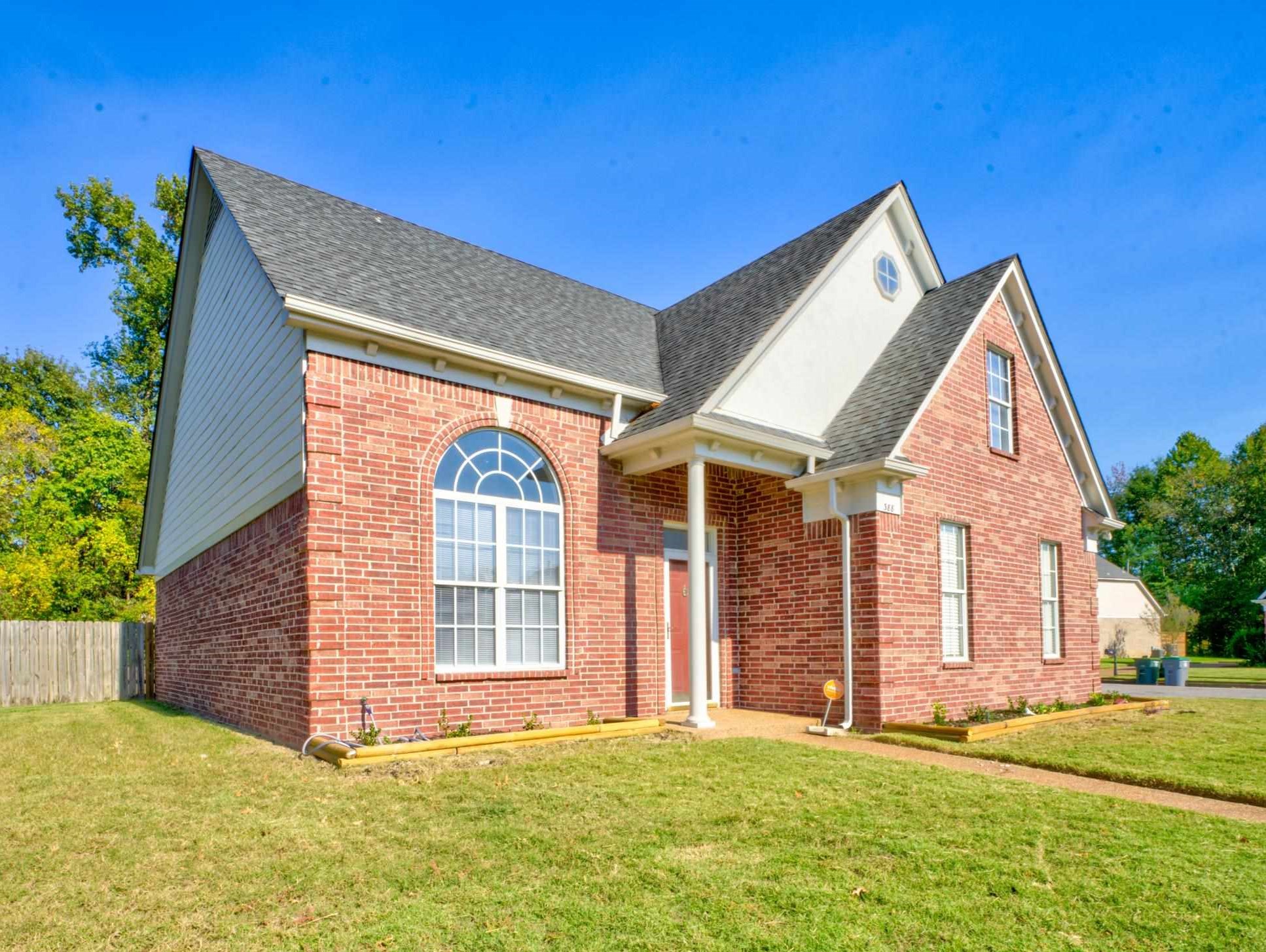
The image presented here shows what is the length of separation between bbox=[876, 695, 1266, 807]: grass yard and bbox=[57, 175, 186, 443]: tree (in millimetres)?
29525

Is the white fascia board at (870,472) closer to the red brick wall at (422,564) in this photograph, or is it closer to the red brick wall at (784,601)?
the red brick wall at (784,601)

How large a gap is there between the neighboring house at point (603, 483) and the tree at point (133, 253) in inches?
686

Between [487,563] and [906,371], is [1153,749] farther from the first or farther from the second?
[487,563]

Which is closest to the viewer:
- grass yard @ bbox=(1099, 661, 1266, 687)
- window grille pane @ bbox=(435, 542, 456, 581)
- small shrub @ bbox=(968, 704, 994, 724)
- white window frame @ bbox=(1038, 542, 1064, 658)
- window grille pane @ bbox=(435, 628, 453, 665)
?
window grille pane @ bbox=(435, 628, 453, 665)

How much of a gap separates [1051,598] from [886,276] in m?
6.08

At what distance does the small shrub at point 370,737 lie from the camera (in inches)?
311

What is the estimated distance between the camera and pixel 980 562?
12.1m

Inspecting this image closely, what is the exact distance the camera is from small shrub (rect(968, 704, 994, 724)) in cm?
1067

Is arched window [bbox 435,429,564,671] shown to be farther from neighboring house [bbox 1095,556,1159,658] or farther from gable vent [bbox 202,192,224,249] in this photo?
neighboring house [bbox 1095,556,1159,658]

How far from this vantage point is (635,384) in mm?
11211

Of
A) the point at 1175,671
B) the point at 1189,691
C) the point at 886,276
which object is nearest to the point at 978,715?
the point at 886,276

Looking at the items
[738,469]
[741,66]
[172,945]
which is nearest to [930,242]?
[741,66]

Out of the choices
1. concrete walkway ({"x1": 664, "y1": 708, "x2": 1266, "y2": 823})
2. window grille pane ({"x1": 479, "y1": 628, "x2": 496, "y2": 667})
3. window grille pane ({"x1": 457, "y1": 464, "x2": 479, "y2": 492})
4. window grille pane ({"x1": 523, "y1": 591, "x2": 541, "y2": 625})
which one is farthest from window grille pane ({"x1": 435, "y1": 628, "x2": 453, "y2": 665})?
concrete walkway ({"x1": 664, "y1": 708, "x2": 1266, "y2": 823})

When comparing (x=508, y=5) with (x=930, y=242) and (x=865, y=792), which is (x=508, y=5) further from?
(x=865, y=792)
